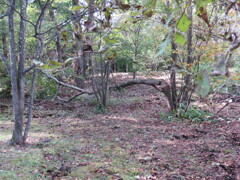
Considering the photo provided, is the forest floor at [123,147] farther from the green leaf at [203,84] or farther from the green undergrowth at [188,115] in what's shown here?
the green leaf at [203,84]

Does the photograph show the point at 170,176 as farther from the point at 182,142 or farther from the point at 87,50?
the point at 87,50

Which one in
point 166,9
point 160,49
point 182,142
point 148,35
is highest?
point 148,35

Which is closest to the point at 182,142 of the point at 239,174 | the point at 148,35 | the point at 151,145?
the point at 151,145

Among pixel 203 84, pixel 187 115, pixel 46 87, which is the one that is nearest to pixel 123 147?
pixel 187 115

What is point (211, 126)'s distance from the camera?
6.42 meters

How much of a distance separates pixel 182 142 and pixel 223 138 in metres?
1.03

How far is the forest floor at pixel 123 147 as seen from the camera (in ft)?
11.5

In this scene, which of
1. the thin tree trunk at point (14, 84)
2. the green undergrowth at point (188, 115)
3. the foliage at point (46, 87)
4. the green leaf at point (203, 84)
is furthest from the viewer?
the foliage at point (46, 87)

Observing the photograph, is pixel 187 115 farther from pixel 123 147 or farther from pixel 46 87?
pixel 46 87

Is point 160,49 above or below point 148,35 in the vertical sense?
below

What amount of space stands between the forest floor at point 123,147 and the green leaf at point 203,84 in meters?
2.98

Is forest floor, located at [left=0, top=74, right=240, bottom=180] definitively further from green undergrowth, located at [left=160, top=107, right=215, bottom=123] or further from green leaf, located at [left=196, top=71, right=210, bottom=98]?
green leaf, located at [left=196, top=71, right=210, bottom=98]

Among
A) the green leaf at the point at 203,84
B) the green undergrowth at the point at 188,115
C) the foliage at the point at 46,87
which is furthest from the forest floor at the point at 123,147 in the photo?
the green leaf at the point at 203,84

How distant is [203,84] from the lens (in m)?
0.61
